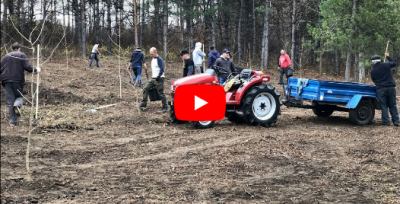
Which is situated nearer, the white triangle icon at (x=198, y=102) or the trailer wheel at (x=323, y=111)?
the white triangle icon at (x=198, y=102)

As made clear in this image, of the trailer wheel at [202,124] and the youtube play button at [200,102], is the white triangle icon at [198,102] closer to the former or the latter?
the youtube play button at [200,102]

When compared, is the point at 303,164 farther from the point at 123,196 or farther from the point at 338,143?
the point at 123,196

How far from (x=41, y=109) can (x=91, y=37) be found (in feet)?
98.5

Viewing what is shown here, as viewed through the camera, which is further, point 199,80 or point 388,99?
point 388,99

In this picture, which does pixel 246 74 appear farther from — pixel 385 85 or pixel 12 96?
pixel 12 96

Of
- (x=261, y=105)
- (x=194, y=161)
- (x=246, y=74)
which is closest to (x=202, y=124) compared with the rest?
(x=261, y=105)

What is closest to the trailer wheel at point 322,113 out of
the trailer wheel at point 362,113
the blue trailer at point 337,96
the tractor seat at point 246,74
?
the blue trailer at point 337,96

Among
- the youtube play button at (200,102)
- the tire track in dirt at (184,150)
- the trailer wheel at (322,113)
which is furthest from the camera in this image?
the trailer wheel at (322,113)

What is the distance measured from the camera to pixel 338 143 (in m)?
8.72

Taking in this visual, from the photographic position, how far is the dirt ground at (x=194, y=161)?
18.1 ft

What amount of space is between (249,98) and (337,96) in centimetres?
241

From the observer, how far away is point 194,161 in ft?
23.2

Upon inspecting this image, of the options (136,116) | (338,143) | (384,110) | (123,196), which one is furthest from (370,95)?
(123,196)

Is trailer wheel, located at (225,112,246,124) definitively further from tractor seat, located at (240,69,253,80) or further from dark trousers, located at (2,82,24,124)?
dark trousers, located at (2,82,24,124)
